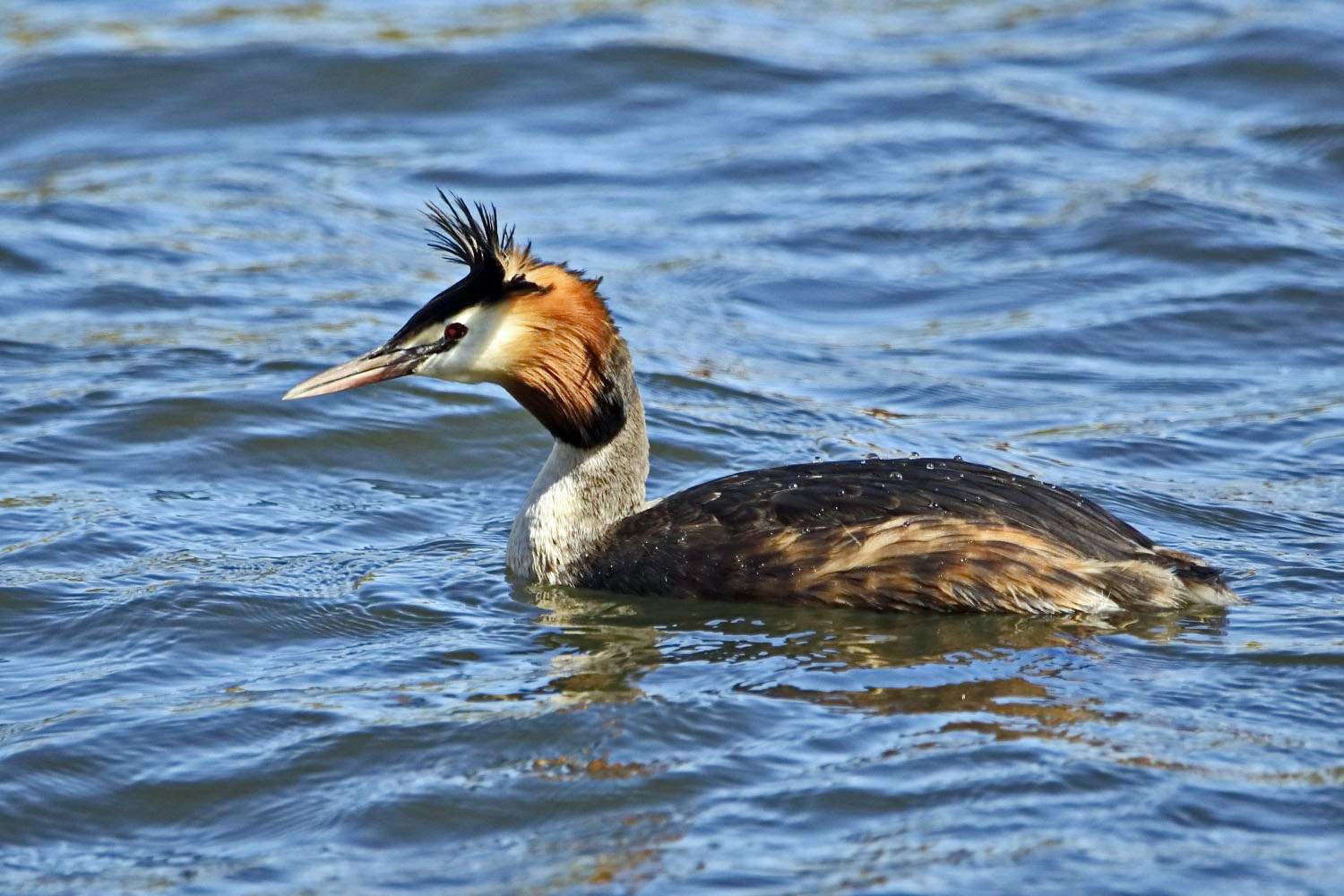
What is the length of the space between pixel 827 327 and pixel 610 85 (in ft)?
18.2

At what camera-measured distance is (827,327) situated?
11.7 meters

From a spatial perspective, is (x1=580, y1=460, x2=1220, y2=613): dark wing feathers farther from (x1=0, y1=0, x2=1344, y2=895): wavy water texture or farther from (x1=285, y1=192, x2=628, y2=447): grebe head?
(x1=285, y1=192, x2=628, y2=447): grebe head

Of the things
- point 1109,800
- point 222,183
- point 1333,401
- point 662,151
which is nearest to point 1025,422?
point 1333,401

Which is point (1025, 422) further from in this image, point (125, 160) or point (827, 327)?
point (125, 160)

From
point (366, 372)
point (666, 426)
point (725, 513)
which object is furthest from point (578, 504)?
point (666, 426)

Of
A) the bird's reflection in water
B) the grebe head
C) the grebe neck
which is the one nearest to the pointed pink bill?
the grebe head

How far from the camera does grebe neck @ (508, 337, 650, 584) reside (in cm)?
798

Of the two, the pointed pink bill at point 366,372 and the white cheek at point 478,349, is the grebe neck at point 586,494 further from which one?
the pointed pink bill at point 366,372

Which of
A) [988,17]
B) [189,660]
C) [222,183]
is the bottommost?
[189,660]

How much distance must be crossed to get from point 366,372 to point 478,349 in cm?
44

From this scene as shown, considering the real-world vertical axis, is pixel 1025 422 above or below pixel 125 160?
below

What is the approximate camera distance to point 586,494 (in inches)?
316

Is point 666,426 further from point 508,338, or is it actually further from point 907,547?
point 907,547

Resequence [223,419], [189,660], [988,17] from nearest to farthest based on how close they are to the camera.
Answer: [189,660] < [223,419] < [988,17]
